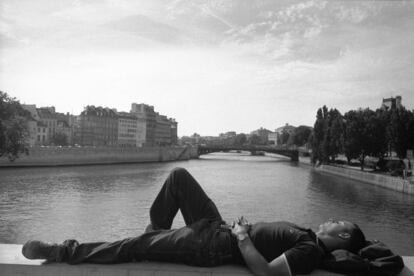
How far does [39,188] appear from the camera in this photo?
30.7 meters

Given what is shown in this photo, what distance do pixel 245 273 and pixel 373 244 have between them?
1.34m

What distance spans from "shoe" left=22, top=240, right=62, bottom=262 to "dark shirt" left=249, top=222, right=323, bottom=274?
1.68 metres

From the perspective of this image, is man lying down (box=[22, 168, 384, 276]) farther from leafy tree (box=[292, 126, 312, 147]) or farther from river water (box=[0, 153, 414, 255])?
leafy tree (box=[292, 126, 312, 147])

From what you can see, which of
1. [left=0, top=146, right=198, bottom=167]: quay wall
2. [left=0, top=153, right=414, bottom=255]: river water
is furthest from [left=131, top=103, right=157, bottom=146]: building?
[left=0, top=153, right=414, bottom=255]: river water

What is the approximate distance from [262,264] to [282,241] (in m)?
0.40

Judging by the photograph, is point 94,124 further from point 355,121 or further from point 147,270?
point 147,270

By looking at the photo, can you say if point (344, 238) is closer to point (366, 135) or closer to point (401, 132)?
point (401, 132)

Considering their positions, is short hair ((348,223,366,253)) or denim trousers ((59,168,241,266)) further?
short hair ((348,223,366,253))

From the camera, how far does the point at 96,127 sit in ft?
408

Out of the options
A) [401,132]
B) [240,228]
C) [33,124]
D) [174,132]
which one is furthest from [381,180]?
[174,132]

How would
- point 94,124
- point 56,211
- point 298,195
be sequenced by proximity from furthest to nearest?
point 94,124, point 298,195, point 56,211

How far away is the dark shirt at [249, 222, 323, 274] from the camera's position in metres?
3.65

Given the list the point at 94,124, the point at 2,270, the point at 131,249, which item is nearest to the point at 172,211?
Answer: the point at 131,249

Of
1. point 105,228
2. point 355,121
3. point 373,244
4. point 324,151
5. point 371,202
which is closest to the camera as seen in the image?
point 373,244
